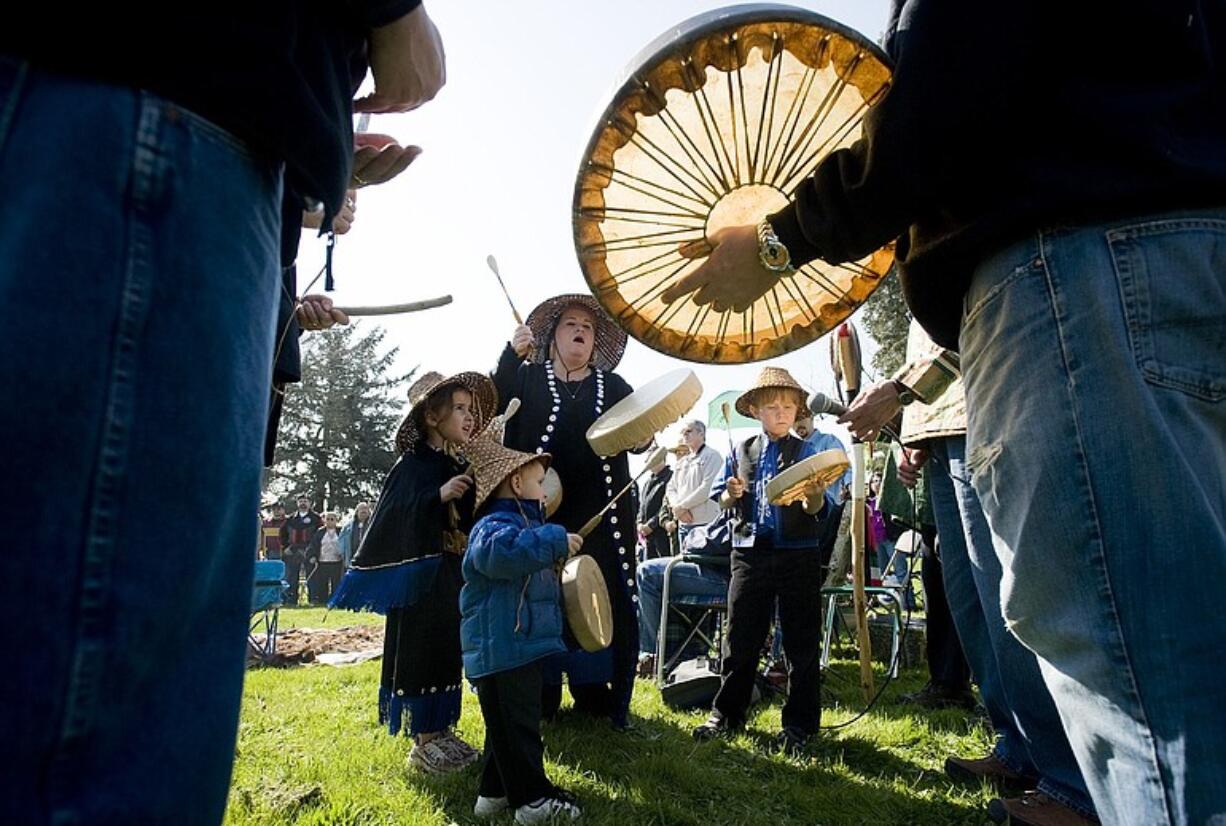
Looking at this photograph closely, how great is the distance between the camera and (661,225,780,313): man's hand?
1908mm

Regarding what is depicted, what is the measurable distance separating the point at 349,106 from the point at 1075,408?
1.05 metres

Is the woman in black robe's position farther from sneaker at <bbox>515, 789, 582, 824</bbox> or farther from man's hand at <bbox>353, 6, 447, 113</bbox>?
man's hand at <bbox>353, 6, 447, 113</bbox>

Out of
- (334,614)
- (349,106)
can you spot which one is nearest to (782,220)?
(349,106)

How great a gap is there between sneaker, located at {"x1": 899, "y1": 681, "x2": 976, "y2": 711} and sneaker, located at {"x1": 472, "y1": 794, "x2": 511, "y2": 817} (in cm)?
275

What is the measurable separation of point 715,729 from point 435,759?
1.45 m

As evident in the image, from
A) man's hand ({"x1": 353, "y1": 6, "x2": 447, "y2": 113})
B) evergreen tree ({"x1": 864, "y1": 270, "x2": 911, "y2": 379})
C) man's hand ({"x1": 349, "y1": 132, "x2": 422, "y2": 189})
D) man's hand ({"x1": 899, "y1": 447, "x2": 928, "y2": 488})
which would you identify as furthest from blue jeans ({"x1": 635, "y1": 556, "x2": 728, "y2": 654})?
evergreen tree ({"x1": 864, "y1": 270, "x2": 911, "y2": 379})

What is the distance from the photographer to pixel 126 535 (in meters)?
0.66

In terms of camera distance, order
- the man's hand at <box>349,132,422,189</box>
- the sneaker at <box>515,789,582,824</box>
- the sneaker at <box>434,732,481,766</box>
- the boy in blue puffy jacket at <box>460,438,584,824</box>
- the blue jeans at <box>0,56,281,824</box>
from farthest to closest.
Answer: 1. the sneaker at <box>434,732,481,766</box>
2. the boy in blue puffy jacket at <box>460,438,584,824</box>
3. the sneaker at <box>515,789,582,824</box>
4. the man's hand at <box>349,132,422,189</box>
5. the blue jeans at <box>0,56,281,824</box>

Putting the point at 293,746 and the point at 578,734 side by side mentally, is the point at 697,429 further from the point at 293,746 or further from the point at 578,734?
the point at 293,746

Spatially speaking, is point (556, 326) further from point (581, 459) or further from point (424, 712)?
point (424, 712)

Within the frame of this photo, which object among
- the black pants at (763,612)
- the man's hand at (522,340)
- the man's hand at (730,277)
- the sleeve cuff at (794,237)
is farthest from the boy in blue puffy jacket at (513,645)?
the sleeve cuff at (794,237)

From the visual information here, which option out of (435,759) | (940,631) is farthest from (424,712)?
(940,631)

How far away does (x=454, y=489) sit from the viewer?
3703 millimetres

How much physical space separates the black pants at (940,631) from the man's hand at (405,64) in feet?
13.8
